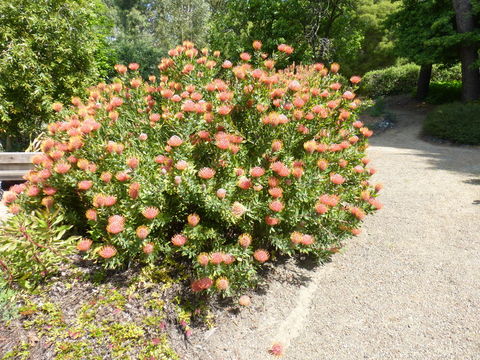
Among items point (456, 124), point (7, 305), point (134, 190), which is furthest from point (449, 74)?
point (7, 305)

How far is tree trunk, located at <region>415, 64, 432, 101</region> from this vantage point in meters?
12.0

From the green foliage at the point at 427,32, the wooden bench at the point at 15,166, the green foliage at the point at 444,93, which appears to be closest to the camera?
the wooden bench at the point at 15,166

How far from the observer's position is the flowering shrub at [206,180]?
212 centimetres

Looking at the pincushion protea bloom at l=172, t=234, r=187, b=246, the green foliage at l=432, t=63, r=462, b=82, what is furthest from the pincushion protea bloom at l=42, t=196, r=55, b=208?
the green foliage at l=432, t=63, r=462, b=82

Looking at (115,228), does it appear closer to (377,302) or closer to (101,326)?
(101,326)

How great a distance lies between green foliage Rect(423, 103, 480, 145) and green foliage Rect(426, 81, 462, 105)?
9.73ft

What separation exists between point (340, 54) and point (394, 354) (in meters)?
12.9

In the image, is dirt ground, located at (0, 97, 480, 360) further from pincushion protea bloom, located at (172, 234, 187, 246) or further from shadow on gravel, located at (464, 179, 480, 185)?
shadow on gravel, located at (464, 179, 480, 185)

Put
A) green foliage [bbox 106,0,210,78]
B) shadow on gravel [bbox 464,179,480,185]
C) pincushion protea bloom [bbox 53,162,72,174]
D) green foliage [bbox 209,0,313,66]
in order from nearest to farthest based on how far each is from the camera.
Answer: pincushion protea bloom [bbox 53,162,72,174] → shadow on gravel [bbox 464,179,480,185] → green foliage [bbox 209,0,313,66] → green foliage [bbox 106,0,210,78]

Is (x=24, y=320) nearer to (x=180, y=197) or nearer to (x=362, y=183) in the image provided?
(x=180, y=197)

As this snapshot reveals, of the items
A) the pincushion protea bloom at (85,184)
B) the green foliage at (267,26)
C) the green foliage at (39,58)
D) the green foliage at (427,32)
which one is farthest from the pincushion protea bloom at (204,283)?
the green foliage at (267,26)

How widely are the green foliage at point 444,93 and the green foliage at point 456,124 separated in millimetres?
2967

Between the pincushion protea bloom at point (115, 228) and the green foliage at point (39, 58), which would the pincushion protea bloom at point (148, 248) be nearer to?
the pincushion protea bloom at point (115, 228)

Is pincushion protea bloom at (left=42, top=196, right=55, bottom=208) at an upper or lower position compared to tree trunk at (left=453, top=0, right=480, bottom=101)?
lower
